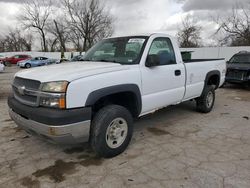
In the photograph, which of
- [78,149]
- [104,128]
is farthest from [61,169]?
[104,128]

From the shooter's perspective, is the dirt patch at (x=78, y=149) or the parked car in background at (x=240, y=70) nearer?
the dirt patch at (x=78, y=149)

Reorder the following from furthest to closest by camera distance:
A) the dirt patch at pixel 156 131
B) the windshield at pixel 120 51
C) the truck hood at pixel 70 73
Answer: the dirt patch at pixel 156 131
the windshield at pixel 120 51
the truck hood at pixel 70 73

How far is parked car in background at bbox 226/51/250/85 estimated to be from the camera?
10422 millimetres

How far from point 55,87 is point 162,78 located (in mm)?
1986

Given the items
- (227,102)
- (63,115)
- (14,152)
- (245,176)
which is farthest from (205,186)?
(227,102)

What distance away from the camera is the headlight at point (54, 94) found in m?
2.98

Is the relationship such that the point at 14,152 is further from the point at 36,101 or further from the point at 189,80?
the point at 189,80

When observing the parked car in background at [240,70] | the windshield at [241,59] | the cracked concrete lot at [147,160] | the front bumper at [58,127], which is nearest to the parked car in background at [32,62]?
the windshield at [241,59]

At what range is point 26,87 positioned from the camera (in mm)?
3402

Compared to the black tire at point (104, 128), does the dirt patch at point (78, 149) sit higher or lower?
lower

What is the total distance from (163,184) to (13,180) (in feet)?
6.15

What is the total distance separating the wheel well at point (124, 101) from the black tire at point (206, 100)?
103 inches

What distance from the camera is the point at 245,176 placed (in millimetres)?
3168

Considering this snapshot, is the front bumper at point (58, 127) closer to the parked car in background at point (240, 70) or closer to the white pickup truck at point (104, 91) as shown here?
the white pickup truck at point (104, 91)
